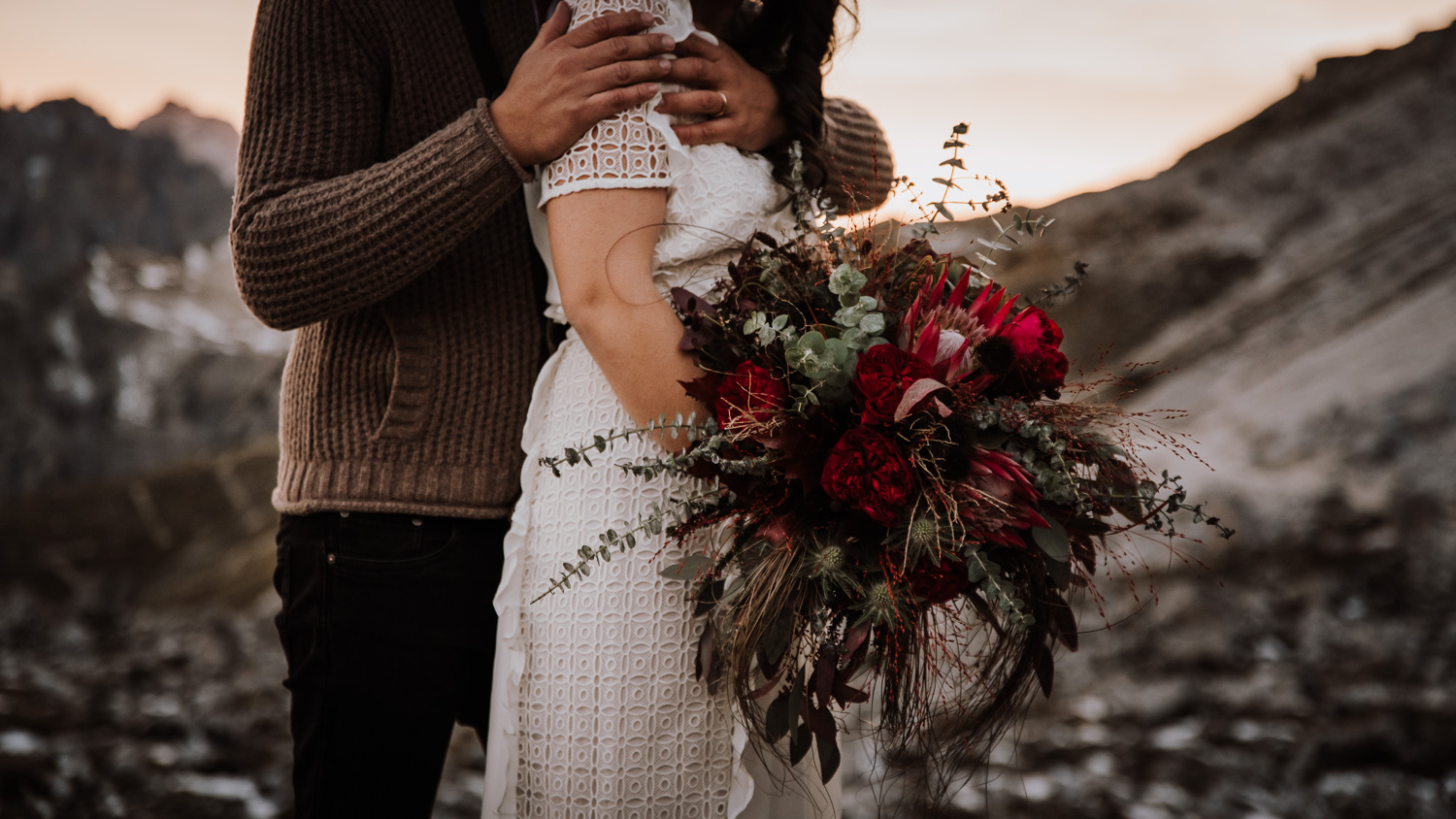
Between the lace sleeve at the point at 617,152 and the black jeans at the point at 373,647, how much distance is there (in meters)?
0.58

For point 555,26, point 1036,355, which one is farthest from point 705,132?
point 1036,355

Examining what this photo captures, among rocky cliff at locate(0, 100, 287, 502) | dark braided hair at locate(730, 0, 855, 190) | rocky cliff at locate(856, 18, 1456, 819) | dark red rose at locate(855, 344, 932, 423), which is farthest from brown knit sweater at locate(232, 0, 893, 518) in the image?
rocky cliff at locate(0, 100, 287, 502)

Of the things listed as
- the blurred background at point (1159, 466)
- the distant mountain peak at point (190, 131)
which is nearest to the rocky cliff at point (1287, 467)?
the blurred background at point (1159, 466)

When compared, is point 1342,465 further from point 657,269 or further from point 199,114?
point 199,114

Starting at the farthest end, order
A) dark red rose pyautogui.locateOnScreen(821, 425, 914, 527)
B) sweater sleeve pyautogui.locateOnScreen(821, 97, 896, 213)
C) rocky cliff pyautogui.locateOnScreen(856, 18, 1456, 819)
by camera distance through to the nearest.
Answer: rocky cliff pyautogui.locateOnScreen(856, 18, 1456, 819) → sweater sleeve pyautogui.locateOnScreen(821, 97, 896, 213) → dark red rose pyautogui.locateOnScreen(821, 425, 914, 527)

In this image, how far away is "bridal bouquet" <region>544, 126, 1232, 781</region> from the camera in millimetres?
958

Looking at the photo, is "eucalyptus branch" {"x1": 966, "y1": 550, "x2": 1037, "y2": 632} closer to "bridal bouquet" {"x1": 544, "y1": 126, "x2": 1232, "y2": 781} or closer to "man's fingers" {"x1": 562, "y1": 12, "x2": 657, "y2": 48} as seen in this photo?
"bridal bouquet" {"x1": 544, "y1": 126, "x2": 1232, "y2": 781}

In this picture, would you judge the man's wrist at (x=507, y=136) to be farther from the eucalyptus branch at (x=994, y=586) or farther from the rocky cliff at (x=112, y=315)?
the rocky cliff at (x=112, y=315)

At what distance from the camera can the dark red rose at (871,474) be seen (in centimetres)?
92

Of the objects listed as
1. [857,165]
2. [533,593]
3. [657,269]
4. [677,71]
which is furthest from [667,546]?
[857,165]

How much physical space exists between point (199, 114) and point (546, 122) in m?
5.39

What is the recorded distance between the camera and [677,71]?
120 centimetres

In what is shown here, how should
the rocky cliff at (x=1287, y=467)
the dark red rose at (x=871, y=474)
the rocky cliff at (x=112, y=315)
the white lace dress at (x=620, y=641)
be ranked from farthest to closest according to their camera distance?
the rocky cliff at (x=112, y=315)
the rocky cliff at (x=1287, y=467)
the white lace dress at (x=620, y=641)
the dark red rose at (x=871, y=474)

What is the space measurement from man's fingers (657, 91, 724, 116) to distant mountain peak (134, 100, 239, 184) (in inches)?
206
